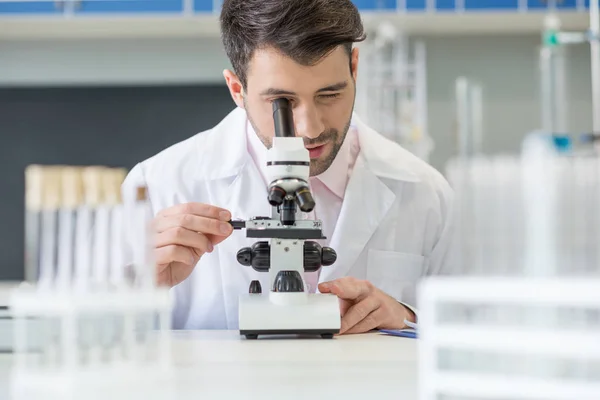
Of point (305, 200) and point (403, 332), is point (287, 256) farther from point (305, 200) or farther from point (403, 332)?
point (403, 332)

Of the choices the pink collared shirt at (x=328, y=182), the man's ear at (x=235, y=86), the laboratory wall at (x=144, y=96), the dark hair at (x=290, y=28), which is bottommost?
the pink collared shirt at (x=328, y=182)

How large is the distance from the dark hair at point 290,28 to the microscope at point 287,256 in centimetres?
48

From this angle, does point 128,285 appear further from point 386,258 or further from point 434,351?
point 386,258

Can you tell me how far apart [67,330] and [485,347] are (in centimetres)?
48

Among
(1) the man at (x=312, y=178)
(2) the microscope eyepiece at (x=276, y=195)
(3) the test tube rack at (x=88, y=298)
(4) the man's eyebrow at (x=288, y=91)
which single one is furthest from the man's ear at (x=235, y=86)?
(3) the test tube rack at (x=88, y=298)

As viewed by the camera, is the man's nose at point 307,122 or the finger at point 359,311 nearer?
the finger at point 359,311

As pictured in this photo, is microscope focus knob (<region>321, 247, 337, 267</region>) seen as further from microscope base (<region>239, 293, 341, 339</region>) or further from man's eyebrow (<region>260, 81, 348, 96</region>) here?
man's eyebrow (<region>260, 81, 348, 96</region>)

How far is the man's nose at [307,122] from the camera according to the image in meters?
1.95

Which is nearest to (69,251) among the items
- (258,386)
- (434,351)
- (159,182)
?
(258,386)

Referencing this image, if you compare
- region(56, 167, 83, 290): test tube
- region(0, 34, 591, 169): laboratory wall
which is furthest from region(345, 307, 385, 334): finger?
region(0, 34, 591, 169): laboratory wall

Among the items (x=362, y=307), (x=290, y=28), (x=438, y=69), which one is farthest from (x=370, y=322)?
(x=438, y=69)

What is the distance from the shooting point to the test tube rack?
3.14ft

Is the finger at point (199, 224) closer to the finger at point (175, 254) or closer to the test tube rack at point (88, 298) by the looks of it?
the finger at point (175, 254)

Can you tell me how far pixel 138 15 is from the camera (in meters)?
5.04
